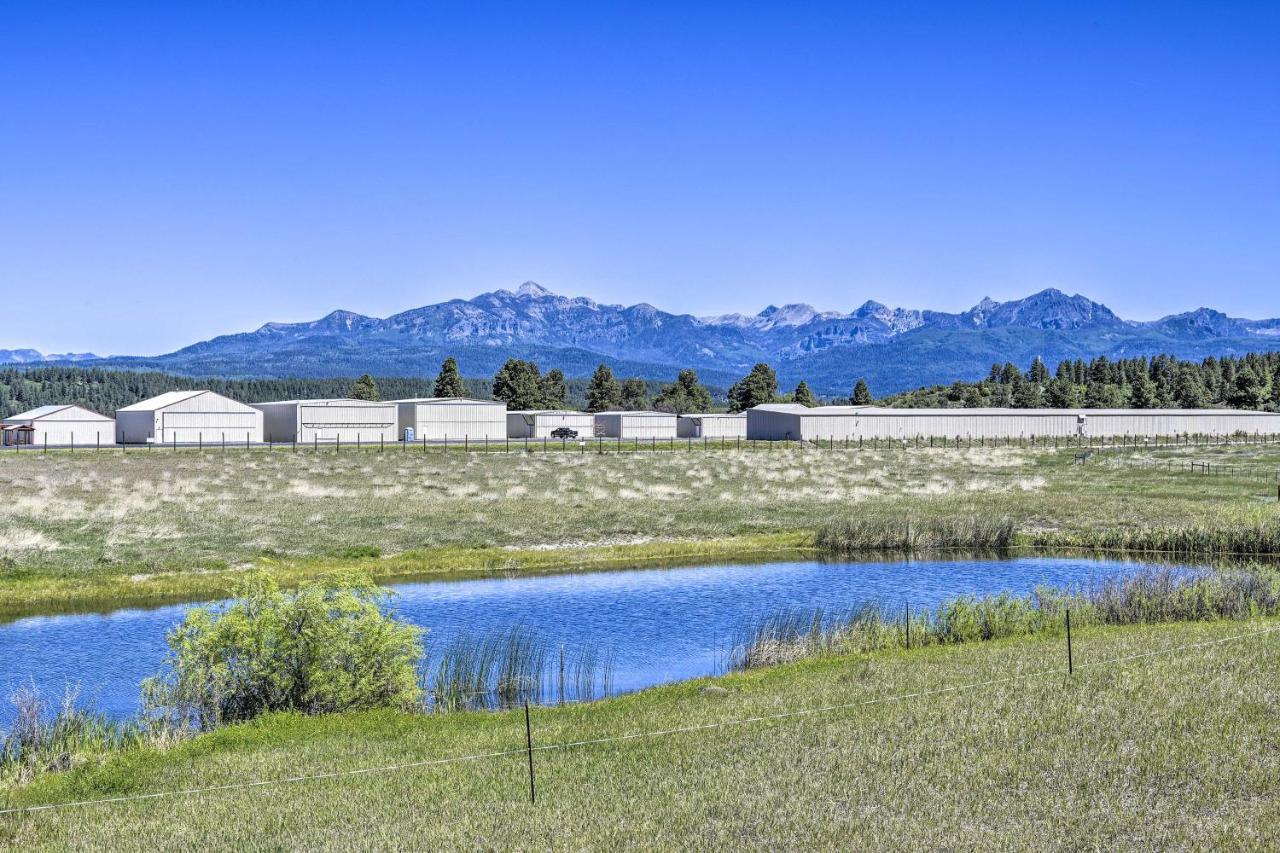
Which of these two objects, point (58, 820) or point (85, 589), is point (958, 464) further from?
point (58, 820)

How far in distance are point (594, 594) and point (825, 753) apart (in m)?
19.3

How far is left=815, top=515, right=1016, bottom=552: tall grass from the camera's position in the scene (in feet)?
138

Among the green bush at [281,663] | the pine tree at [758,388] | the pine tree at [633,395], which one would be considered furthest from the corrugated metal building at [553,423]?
the green bush at [281,663]

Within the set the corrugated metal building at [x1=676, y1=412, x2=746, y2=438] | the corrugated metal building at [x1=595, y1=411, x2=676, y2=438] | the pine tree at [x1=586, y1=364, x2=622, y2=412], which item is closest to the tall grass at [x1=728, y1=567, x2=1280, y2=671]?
the corrugated metal building at [x1=595, y1=411, x2=676, y2=438]

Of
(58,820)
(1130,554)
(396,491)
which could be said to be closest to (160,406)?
(396,491)

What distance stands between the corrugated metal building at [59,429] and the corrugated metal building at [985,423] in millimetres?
55714

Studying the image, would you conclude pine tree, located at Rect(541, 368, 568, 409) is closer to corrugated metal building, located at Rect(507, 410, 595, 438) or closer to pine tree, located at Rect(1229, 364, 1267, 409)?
corrugated metal building, located at Rect(507, 410, 595, 438)

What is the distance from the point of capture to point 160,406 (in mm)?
95750

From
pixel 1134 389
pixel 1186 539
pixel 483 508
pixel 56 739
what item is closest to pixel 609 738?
pixel 56 739

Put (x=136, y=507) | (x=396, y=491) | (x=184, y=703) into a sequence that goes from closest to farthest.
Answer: (x=184, y=703) < (x=136, y=507) < (x=396, y=491)

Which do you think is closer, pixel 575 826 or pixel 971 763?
pixel 575 826

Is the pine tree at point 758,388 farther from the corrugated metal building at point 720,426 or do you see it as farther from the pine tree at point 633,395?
the corrugated metal building at point 720,426

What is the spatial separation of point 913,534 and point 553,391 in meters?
103

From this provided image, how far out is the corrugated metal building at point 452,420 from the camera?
103 m
